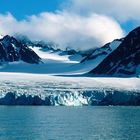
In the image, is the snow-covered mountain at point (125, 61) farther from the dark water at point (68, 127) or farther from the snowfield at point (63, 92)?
the dark water at point (68, 127)

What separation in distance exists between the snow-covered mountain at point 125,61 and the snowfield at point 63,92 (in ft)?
108

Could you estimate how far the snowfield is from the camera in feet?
285

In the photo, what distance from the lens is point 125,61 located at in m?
140

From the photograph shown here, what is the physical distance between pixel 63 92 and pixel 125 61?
55.3 m

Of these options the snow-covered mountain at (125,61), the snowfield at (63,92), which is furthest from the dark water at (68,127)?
the snow-covered mountain at (125,61)

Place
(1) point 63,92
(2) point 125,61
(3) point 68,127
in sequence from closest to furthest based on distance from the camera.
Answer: (3) point 68,127 < (1) point 63,92 < (2) point 125,61

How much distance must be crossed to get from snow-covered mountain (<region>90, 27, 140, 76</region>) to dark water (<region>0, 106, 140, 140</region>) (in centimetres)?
6650

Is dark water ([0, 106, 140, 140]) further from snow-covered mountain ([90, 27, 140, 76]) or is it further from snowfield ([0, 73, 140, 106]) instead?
snow-covered mountain ([90, 27, 140, 76])

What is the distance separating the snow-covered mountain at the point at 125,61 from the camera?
132625 mm

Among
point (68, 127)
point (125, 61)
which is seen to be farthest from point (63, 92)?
point (125, 61)

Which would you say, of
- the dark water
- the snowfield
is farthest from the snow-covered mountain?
the dark water

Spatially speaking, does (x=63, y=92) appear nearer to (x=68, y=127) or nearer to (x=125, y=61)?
(x=68, y=127)

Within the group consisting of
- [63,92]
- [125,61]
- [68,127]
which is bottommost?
[68,127]

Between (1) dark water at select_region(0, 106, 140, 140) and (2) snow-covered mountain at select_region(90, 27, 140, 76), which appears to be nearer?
(1) dark water at select_region(0, 106, 140, 140)
